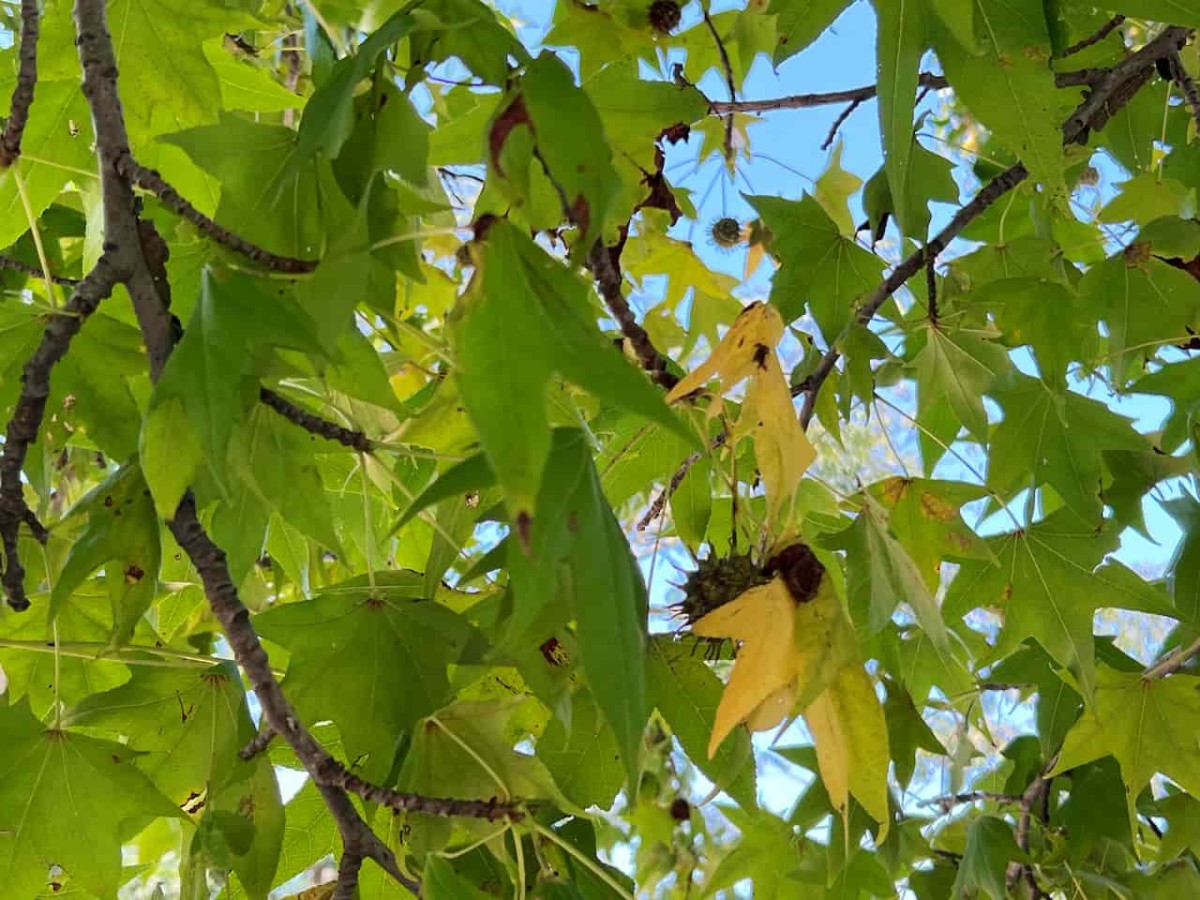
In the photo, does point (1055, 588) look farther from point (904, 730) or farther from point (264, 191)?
point (264, 191)

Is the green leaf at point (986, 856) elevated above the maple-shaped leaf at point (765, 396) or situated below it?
below

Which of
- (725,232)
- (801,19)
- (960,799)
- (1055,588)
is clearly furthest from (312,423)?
(725,232)

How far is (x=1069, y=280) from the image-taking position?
3.35 feet

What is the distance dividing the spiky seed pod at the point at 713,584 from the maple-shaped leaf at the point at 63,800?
344mm

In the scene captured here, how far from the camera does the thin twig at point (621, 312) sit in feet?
2.23

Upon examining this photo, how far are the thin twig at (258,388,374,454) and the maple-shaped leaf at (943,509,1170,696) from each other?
581 millimetres

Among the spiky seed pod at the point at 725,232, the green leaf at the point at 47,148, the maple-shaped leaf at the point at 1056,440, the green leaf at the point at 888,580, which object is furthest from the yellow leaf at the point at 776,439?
the spiky seed pod at the point at 725,232

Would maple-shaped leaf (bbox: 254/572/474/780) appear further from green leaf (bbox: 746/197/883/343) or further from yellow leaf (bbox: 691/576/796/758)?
green leaf (bbox: 746/197/883/343)

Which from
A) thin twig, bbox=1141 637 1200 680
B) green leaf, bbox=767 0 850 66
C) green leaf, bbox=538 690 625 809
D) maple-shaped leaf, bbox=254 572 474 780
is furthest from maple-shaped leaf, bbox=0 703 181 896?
thin twig, bbox=1141 637 1200 680

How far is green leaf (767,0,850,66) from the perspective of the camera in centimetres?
74

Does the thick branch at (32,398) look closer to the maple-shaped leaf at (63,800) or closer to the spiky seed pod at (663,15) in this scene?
the maple-shaped leaf at (63,800)

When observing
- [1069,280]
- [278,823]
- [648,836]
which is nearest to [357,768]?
[278,823]

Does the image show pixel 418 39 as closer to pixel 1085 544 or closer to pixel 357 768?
pixel 357 768

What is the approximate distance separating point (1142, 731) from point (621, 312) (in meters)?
0.55
